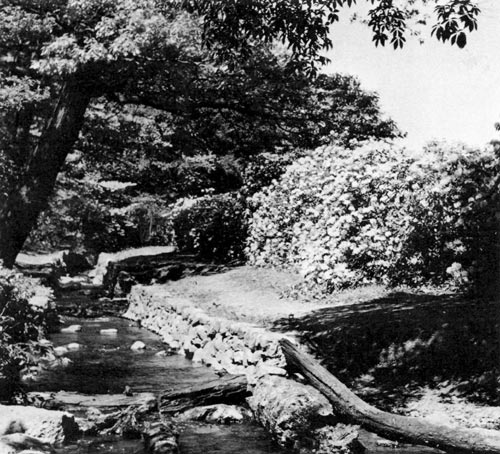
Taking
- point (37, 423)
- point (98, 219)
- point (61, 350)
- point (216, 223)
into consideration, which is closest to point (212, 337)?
point (61, 350)

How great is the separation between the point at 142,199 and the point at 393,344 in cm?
1545

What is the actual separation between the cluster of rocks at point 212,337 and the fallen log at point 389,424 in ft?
1.75


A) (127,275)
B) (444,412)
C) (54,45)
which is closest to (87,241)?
(127,275)

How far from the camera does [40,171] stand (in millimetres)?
11695

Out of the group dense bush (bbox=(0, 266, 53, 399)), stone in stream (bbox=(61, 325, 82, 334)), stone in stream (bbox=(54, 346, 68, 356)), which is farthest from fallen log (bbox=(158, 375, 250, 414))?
stone in stream (bbox=(61, 325, 82, 334))

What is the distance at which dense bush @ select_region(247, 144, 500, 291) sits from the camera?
29.2 feet

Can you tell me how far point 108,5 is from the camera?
420 inches

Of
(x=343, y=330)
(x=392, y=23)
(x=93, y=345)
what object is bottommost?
(x=93, y=345)

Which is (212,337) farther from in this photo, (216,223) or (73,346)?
(216,223)

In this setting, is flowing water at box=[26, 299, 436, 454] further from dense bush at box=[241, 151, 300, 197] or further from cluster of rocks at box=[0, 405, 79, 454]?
dense bush at box=[241, 151, 300, 197]

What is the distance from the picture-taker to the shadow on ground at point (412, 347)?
689 cm

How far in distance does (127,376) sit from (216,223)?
9.83 m

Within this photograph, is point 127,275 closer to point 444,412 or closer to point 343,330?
point 343,330

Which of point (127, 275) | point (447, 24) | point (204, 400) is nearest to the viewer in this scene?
point (447, 24)
